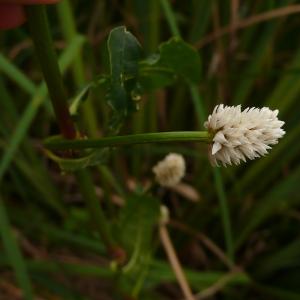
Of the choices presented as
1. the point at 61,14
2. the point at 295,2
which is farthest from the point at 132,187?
the point at 295,2

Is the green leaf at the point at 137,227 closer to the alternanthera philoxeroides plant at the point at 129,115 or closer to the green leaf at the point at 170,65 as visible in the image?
the alternanthera philoxeroides plant at the point at 129,115

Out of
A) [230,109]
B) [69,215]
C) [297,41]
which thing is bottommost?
[230,109]

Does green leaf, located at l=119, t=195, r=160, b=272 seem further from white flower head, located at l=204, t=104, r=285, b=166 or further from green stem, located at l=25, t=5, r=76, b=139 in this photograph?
white flower head, located at l=204, t=104, r=285, b=166

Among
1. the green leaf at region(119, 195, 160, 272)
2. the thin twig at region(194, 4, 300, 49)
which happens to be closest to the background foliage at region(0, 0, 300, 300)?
the thin twig at region(194, 4, 300, 49)

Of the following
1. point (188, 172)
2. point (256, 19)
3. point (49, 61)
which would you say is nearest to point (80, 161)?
point (49, 61)

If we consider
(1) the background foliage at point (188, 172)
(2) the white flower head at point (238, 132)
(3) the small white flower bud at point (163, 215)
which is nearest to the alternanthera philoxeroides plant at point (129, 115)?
(2) the white flower head at point (238, 132)

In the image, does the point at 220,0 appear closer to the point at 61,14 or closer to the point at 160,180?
the point at 61,14
